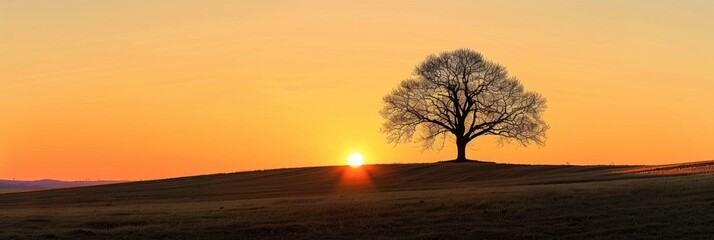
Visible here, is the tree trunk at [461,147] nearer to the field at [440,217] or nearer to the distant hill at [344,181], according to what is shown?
the distant hill at [344,181]

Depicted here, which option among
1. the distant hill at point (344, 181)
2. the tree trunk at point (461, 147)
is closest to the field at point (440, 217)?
the distant hill at point (344, 181)

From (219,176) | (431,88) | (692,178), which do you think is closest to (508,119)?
(431,88)

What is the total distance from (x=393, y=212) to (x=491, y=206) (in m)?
3.99

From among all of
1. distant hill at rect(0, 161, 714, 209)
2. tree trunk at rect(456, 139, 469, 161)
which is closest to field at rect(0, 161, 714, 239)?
distant hill at rect(0, 161, 714, 209)

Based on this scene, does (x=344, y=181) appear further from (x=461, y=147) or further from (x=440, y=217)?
(x=440, y=217)

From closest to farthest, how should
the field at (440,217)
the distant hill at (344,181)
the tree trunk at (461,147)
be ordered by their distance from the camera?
the field at (440,217), the distant hill at (344,181), the tree trunk at (461,147)

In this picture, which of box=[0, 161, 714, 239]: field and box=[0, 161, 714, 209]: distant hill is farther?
box=[0, 161, 714, 209]: distant hill

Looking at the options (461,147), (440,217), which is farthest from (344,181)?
(440,217)

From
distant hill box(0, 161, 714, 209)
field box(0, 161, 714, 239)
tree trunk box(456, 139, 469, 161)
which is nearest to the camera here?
field box(0, 161, 714, 239)

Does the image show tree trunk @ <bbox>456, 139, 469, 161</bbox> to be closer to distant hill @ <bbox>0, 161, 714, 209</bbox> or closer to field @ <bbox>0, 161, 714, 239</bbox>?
distant hill @ <bbox>0, 161, 714, 209</bbox>

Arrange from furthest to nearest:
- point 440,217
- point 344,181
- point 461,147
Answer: point 461,147 → point 344,181 → point 440,217

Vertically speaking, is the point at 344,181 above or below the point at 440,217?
above

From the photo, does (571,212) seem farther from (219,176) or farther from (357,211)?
(219,176)

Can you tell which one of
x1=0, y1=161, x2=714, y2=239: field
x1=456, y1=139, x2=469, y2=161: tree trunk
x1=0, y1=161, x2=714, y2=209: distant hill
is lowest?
x1=0, y1=161, x2=714, y2=239: field
